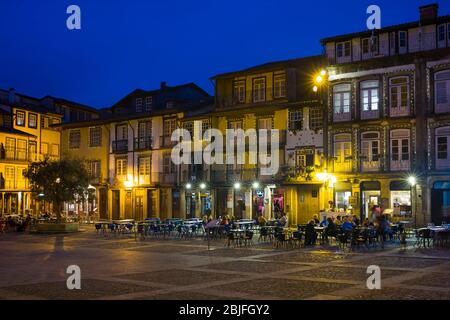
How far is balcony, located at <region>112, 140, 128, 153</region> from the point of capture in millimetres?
49438

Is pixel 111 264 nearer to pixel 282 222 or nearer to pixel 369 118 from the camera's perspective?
pixel 282 222

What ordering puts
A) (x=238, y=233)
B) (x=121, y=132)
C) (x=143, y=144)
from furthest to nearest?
(x=121, y=132), (x=143, y=144), (x=238, y=233)

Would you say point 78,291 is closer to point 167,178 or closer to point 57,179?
point 57,179

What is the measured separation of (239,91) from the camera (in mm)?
42406

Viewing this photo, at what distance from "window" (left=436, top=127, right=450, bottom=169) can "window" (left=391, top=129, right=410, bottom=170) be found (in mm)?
1721

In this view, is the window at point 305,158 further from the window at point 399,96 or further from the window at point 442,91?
the window at point 442,91

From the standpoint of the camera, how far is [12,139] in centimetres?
5588

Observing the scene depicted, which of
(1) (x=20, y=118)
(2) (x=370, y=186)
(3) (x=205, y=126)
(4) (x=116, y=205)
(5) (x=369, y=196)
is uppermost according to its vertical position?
(1) (x=20, y=118)

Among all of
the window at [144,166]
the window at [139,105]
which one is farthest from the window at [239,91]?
the window at [139,105]

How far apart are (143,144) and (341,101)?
18.5 metres

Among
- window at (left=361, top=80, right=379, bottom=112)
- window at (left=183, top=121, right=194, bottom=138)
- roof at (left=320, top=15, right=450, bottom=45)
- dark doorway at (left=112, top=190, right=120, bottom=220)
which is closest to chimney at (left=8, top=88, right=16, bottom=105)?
dark doorway at (left=112, top=190, right=120, bottom=220)

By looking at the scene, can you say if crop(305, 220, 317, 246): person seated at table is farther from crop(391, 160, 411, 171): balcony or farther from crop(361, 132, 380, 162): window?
crop(361, 132, 380, 162): window

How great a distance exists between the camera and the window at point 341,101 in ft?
120

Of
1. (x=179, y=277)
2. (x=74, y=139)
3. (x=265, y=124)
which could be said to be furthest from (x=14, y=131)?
(x=179, y=277)
